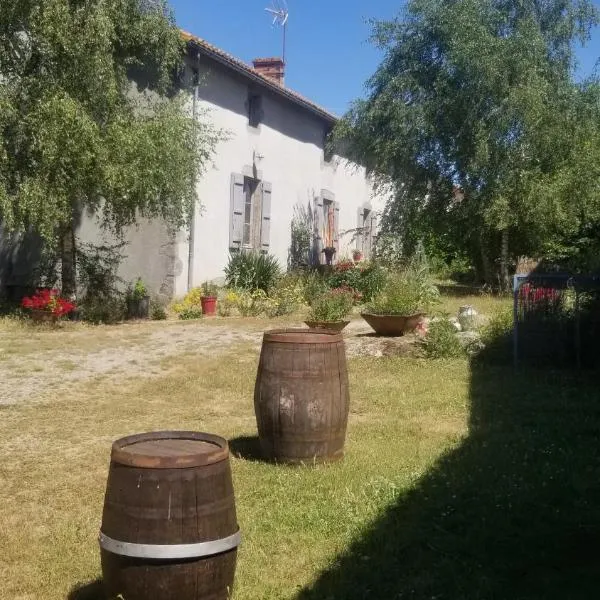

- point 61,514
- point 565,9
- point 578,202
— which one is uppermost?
point 565,9

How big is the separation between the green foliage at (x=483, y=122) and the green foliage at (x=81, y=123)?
6.26 meters

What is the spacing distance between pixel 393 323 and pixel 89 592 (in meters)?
7.65

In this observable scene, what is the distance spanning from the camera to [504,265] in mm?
18250

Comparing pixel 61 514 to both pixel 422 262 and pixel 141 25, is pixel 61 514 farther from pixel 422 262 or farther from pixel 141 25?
pixel 422 262

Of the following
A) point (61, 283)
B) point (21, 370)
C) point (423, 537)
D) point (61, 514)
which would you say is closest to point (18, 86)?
point (61, 283)

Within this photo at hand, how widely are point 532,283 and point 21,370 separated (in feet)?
19.8

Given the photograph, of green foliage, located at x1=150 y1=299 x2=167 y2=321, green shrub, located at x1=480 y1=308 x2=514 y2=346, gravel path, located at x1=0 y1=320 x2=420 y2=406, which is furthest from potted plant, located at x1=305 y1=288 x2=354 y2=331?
green foliage, located at x1=150 y1=299 x2=167 y2=321

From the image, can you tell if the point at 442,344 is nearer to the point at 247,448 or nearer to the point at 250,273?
the point at 247,448

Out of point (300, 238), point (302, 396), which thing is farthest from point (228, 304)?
point (302, 396)

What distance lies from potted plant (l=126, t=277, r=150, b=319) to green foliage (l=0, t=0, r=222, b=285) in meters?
1.75

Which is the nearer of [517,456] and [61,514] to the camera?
[61,514]

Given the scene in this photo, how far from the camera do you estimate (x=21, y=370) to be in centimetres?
887

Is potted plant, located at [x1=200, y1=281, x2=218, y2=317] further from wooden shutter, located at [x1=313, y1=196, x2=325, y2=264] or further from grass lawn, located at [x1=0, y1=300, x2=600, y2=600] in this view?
grass lawn, located at [x1=0, y1=300, x2=600, y2=600]

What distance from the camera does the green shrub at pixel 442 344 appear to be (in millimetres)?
9445
